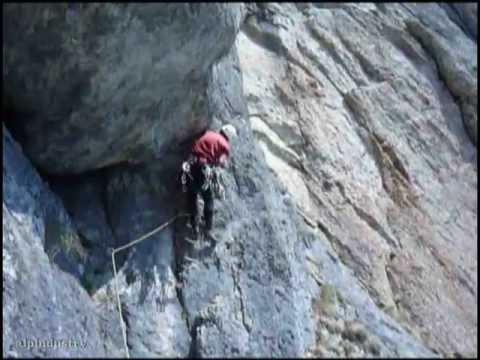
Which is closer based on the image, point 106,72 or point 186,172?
point 106,72

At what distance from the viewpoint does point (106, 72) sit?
908cm

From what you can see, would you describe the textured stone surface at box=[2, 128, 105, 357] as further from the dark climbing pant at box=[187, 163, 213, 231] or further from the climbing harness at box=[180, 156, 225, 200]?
the climbing harness at box=[180, 156, 225, 200]

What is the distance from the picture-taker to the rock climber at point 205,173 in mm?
10008

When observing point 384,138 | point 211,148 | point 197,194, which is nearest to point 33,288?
point 197,194

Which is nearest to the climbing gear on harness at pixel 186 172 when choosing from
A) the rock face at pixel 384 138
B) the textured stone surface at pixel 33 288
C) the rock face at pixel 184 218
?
the rock face at pixel 184 218

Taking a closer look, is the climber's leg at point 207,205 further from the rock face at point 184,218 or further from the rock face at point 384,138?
the rock face at point 384,138

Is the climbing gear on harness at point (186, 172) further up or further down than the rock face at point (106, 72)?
further down

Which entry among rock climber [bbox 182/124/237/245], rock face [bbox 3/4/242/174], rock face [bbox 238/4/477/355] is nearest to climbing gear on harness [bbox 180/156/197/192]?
rock climber [bbox 182/124/237/245]

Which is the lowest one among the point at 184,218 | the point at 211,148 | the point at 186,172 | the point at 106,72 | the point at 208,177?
the point at 184,218

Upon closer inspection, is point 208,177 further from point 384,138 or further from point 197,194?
point 384,138

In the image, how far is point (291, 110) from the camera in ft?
44.2

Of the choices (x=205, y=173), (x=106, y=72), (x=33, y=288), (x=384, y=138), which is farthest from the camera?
(x=384, y=138)

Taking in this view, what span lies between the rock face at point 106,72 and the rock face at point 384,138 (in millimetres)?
3143

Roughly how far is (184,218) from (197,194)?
1.09 ft
